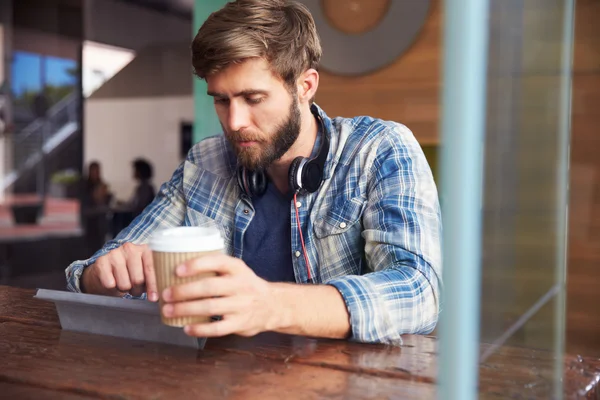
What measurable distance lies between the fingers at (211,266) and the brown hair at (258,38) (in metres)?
0.66

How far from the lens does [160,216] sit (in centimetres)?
164

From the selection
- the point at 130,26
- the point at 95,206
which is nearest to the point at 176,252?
the point at 95,206

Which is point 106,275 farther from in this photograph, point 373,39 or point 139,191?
point 139,191

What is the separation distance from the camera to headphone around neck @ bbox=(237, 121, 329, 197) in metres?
1.45

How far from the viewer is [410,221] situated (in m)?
1.24

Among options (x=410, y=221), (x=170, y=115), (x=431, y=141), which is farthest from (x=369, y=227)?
(x=170, y=115)

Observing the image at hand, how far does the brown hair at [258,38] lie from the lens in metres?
1.39

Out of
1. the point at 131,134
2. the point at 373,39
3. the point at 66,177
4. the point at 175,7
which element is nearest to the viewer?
the point at 373,39

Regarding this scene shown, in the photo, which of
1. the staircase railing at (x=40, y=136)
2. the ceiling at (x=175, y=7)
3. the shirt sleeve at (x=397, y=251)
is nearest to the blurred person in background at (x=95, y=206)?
the staircase railing at (x=40, y=136)

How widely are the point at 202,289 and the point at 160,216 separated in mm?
Result: 845

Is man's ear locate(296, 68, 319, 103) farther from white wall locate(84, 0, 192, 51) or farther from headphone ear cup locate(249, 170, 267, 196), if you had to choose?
white wall locate(84, 0, 192, 51)

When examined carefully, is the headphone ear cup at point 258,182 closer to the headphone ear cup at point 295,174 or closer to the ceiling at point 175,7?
the headphone ear cup at point 295,174

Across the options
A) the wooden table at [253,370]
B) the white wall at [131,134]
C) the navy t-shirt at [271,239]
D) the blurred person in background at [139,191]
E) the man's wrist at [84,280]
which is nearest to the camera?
the wooden table at [253,370]

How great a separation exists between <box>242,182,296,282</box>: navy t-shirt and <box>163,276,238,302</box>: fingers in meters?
0.68
